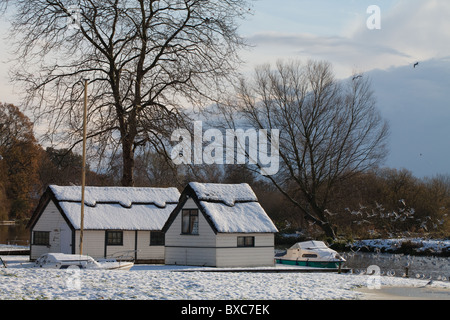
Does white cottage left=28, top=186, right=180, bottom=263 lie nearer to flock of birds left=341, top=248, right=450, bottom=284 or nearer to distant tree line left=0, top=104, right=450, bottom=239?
distant tree line left=0, top=104, right=450, bottom=239

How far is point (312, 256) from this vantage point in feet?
135

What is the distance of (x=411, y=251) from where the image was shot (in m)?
52.0

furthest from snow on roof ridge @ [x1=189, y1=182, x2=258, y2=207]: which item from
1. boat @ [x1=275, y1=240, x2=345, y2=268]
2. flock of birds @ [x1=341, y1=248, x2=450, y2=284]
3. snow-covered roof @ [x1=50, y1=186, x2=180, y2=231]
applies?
flock of birds @ [x1=341, y1=248, x2=450, y2=284]

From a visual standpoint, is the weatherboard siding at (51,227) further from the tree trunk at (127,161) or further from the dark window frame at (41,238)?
the tree trunk at (127,161)

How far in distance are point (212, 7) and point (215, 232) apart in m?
17.0

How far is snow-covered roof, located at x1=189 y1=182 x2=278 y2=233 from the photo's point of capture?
34.0m

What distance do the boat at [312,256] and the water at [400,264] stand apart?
62.1 inches

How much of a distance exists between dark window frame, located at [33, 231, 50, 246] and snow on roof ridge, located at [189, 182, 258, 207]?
10.4m

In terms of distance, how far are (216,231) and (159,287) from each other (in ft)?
45.5

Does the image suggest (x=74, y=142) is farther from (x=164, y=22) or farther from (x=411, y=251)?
(x=411, y=251)

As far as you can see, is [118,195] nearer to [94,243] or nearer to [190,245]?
[94,243]

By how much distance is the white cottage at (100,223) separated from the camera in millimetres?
36969
